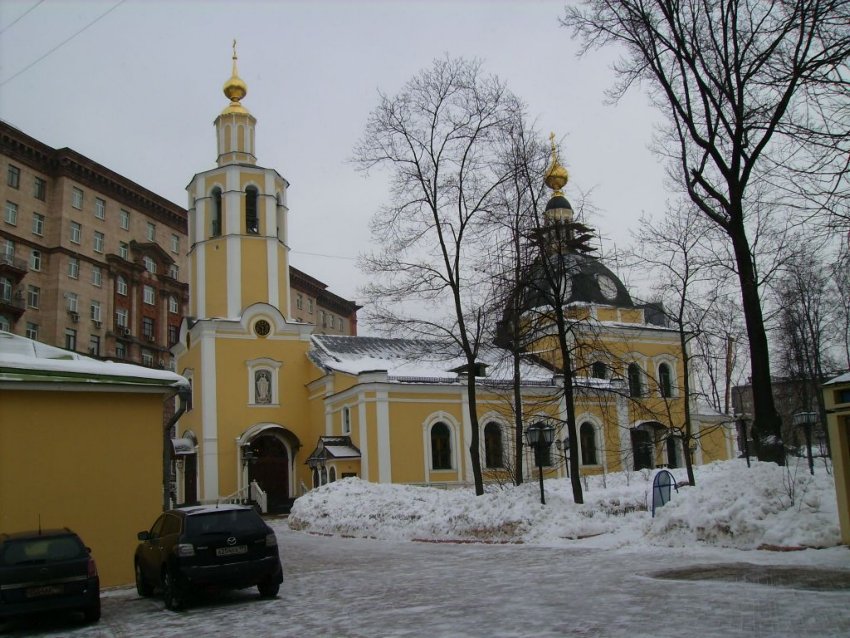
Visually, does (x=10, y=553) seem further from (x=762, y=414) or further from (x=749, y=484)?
(x=762, y=414)

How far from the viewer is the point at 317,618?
998 centimetres

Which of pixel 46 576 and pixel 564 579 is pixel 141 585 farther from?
pixel 564 579

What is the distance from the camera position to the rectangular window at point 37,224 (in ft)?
167

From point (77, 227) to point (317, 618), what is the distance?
164 feet

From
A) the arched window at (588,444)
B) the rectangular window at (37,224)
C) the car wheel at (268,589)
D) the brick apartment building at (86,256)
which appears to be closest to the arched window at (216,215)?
the brick apartment building at (86,256)

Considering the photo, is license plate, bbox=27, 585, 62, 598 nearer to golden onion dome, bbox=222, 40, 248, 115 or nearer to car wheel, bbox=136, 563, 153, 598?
car wheel, bbox=136, 563, 153, 598

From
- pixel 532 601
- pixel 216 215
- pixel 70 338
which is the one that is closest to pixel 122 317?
pixel 70 338

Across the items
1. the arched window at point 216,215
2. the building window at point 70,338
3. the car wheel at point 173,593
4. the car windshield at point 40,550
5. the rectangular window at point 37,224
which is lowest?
the car wheel at point 173,593

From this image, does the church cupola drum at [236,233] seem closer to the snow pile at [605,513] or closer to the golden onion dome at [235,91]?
the golden onion dome at [235,91]

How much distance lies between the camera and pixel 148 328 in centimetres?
5950

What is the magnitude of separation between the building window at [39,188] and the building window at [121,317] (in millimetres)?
9147

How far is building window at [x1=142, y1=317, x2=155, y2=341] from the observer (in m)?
58.9

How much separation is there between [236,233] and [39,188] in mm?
21313

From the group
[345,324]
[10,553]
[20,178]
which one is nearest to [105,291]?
[20,178]
